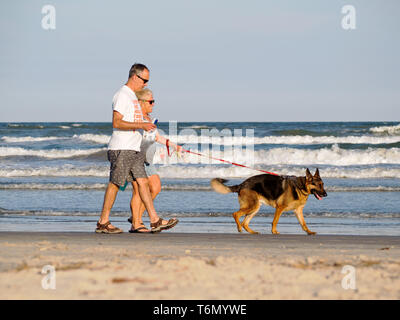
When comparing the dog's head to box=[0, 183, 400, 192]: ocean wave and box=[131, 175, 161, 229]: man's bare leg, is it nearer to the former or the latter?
box=[131, 175, 161, 229]: man's bare leg

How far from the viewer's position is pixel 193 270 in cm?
393

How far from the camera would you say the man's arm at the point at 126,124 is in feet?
20.2

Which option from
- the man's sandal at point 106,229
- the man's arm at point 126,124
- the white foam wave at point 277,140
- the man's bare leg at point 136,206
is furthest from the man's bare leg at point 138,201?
the white foam wave at point 277,140

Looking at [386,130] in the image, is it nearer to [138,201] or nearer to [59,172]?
[59,172]

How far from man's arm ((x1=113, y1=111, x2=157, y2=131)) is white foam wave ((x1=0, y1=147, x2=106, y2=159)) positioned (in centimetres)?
2019

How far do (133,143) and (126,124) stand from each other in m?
0.29

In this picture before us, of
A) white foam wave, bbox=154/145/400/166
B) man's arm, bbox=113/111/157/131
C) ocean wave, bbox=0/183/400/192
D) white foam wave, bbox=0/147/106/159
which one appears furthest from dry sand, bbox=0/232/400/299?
white foam wave, bbox=0/147/106/159

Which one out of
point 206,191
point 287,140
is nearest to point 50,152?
point 287,140

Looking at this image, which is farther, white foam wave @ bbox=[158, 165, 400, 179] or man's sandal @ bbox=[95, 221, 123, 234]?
white foam wave @ bbox=[158, 165, 400, 179]

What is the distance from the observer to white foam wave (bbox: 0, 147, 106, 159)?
26.5 metres
